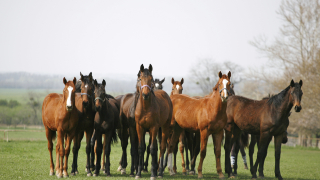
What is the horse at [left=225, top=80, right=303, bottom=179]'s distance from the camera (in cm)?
909

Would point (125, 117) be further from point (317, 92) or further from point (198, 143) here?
point (317, 92)

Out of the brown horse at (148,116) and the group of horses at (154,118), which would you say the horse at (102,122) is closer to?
the group of horses at (154,118)

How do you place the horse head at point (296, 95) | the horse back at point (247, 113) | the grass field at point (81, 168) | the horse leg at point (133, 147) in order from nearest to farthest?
the horse head at point (296, 95), the horse leg at point (133, 147), the grass field at point (81, 168), the horse back at point (247, 113)

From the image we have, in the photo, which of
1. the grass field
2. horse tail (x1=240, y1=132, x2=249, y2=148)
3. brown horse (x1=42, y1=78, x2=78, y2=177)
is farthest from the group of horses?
horse tail (x1=240, y1=132, x2=249, y2=148)

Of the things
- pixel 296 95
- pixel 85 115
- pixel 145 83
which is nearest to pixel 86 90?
pixel 85 115

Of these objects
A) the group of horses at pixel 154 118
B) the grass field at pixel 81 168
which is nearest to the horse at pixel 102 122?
the group of horses at pixel 154 118

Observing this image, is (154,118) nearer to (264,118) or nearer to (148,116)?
(148,116)

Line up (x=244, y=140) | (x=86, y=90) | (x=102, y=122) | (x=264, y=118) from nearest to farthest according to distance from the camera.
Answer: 1. (x=86, y=90)
2. (x=102, y=122)
3. (x=264, y=118)
4. (x=244, y=140)

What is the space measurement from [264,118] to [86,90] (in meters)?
5.48

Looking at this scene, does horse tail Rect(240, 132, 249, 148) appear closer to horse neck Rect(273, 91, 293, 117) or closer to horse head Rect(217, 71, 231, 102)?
horse neck Rect(273, 91, 293, 117)

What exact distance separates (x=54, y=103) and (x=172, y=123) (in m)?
3.86

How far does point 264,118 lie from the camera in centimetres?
938

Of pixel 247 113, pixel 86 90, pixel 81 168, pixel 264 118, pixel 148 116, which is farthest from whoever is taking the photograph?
pixel 81 168

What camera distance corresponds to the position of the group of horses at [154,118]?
8438mm
